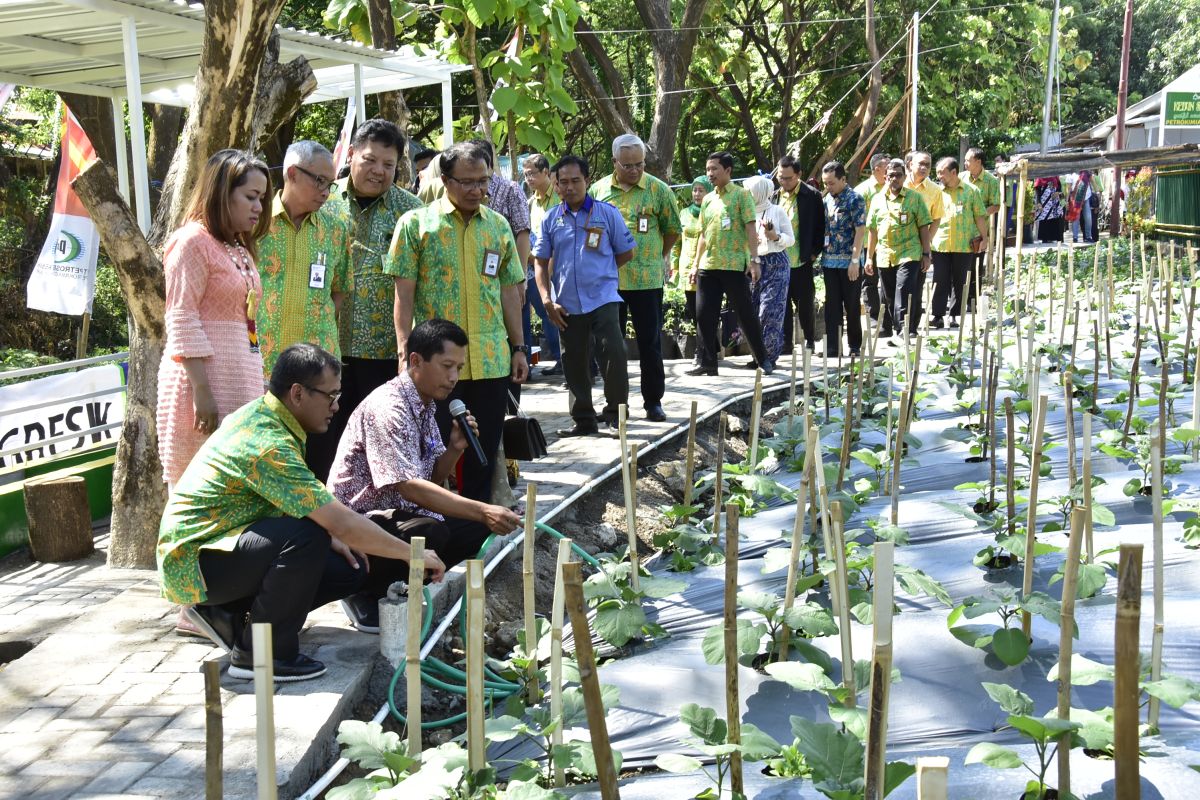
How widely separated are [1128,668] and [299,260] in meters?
3.07

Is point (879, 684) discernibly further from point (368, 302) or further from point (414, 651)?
point (368, 302)

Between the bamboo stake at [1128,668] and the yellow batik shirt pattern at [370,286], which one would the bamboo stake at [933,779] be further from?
the yellow batik shirt pattern at [370,286]

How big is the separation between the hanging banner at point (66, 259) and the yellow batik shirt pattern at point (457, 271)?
3711 millimetres

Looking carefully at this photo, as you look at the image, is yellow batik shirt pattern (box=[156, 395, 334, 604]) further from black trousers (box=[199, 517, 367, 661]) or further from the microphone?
the microphone

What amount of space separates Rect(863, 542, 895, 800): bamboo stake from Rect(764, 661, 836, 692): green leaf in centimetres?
58

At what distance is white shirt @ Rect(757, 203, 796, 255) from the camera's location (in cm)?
855

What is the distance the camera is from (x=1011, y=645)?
3182 mm

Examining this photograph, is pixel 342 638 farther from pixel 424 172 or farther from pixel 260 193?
pixel 424 172

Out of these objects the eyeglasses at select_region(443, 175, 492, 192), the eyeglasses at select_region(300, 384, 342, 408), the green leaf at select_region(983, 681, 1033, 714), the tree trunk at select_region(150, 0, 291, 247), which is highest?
the tree trunk at select_region(150, 0, 291, 247)

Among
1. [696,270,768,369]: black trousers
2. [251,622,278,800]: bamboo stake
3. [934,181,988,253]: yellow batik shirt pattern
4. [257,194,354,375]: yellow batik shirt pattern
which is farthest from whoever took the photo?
[934,181,988,253]: yellow batik shirt pattern

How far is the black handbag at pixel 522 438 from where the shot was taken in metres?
5.09

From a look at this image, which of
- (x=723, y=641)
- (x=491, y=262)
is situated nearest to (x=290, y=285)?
(x=491, y=262)

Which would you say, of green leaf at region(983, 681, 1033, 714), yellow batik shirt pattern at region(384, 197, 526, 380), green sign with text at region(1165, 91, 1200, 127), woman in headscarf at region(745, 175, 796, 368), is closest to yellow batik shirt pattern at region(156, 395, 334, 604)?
yellow batik shirt pattern at region(384, 197, 526, 380)

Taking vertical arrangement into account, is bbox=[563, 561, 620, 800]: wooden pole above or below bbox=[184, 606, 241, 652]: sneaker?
above
